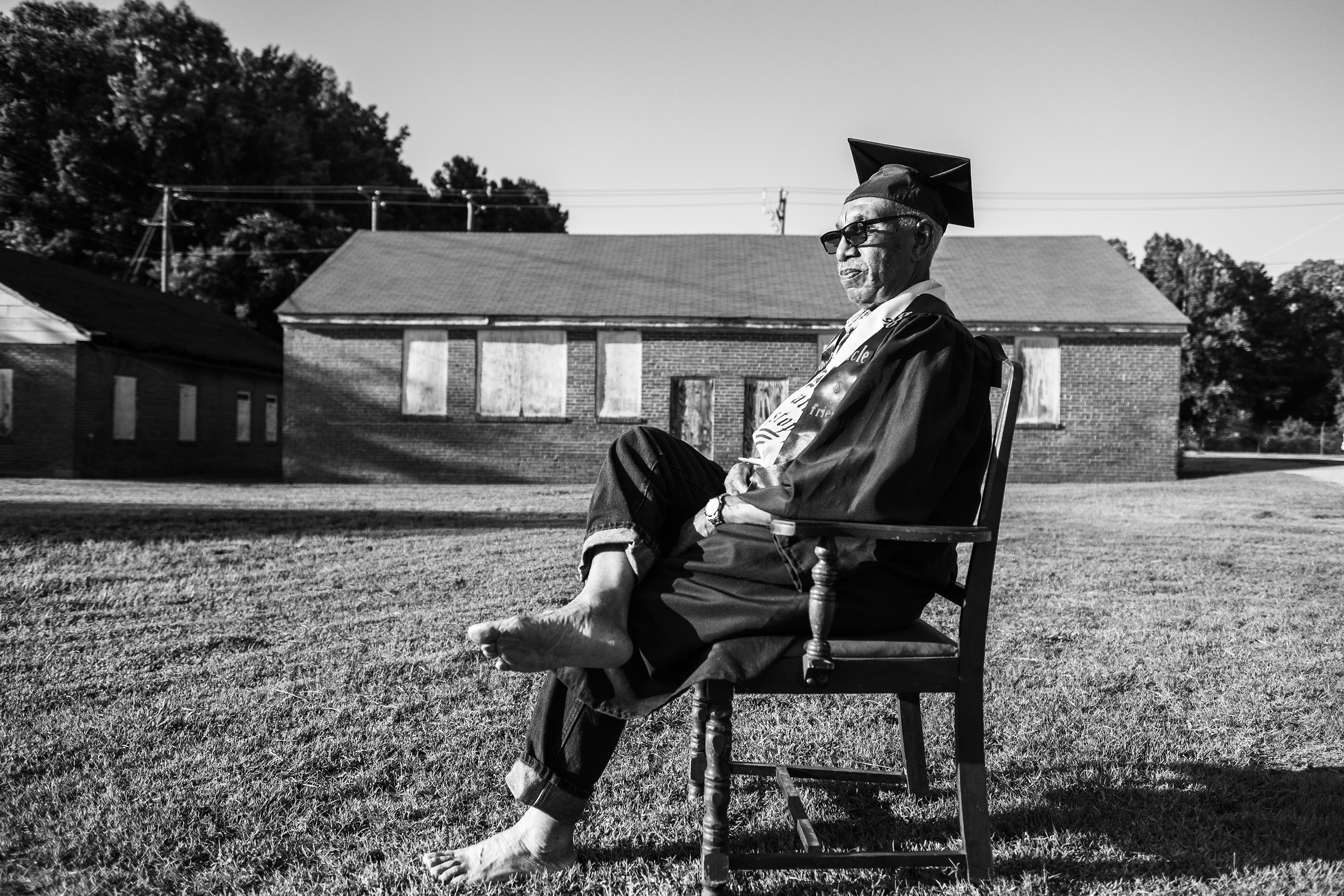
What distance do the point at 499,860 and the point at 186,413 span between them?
25.5 metres

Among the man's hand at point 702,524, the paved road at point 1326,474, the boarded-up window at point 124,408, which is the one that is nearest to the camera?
the man's hand at point 702,524

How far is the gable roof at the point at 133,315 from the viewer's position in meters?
21.4

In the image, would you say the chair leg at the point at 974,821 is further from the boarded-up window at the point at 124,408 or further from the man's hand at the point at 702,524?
the boarded-up window at the point at 124,408

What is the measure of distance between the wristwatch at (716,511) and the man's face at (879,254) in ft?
2.27

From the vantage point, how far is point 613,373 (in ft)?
69.6

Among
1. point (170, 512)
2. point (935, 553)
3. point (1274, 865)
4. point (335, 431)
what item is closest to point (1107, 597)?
point (1274, 865)

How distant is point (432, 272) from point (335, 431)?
4549 millimetres

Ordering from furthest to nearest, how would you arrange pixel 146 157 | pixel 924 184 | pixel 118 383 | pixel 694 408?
pixel 146 157 → pixel 118 383 → pixel 694 408 → pixel 924 184

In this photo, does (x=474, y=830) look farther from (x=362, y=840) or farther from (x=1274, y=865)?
(x=1274, y=865)

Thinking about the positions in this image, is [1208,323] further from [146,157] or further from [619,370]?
[146,157]

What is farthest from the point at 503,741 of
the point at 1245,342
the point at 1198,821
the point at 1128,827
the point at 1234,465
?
the point at 1245,342

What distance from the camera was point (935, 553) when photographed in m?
2.46

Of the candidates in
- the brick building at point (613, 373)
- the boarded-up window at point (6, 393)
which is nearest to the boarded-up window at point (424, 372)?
the brick building at point (613, 373)

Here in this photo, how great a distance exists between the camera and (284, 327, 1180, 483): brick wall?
20.8m
